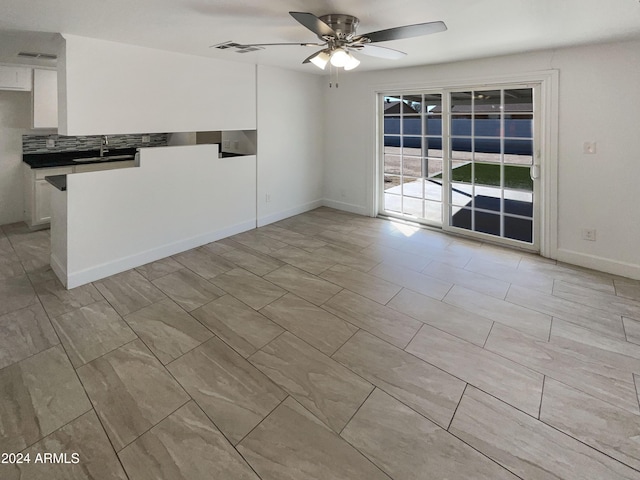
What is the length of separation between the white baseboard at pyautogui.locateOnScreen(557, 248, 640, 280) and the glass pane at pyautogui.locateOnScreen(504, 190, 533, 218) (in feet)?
2.10

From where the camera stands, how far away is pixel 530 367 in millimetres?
2168

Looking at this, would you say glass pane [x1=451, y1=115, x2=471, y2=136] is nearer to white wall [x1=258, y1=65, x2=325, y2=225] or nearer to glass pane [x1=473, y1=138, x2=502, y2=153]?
glass pane [x1=473, y1=138, x2=502, y2=153]

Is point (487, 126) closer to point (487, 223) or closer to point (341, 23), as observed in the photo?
point (487, 223)

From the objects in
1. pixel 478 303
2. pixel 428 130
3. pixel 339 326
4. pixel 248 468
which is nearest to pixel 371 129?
pixel 428 130

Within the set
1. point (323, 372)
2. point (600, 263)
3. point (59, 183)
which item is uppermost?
point (59, 183)

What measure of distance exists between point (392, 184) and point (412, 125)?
96 cm

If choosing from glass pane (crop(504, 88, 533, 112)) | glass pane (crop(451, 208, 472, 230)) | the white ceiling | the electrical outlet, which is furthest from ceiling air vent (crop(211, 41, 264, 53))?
the electrical outlet

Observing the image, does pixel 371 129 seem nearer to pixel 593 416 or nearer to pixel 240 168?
pixel 240 168

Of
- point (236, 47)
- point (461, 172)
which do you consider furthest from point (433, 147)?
point (236, 47)

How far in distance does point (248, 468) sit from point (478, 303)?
2.28m

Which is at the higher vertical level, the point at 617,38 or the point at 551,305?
the point at 617,38

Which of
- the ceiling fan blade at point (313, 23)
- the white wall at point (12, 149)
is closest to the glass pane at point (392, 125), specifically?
the ceiling fan blade at point (313, 23)

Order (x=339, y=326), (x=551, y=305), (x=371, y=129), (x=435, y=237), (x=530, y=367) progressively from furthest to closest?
(x=371, y=129) → (x=435, y=237) → (x=551, y=305) → (x=339, y=326) → (x=530, y=367)

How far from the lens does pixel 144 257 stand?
3811mm
